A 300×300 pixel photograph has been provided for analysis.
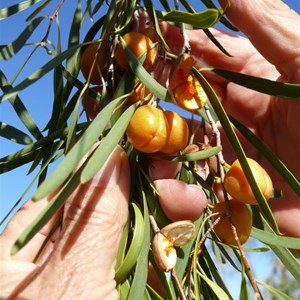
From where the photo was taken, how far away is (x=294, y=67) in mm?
1237

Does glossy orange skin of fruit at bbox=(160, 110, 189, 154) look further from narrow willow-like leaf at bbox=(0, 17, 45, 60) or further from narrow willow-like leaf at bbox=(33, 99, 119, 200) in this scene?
narrow willow-like leaf at bbox=(0, 17, 45, 60)

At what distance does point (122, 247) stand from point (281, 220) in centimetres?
82

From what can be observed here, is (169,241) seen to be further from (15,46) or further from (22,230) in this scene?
(15,46)

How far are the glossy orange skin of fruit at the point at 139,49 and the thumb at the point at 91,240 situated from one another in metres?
0.20

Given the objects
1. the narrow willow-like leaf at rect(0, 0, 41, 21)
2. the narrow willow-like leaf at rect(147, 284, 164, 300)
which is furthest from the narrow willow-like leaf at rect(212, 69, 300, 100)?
the narrow willow-like leaf at rect(0, 0, 41, 21)

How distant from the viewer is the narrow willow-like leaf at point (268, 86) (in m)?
0.80

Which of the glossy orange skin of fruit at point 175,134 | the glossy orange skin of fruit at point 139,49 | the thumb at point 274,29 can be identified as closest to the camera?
the glossy orange skin of fruit at point 175,134

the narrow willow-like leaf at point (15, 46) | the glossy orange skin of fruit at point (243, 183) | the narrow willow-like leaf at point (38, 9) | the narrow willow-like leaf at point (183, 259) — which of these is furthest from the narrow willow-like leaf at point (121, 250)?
the narrow willow-like leaf at point (38, 9)

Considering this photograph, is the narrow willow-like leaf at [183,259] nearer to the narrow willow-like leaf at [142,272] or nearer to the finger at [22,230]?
the narrow willow-like leaf at [142,272]

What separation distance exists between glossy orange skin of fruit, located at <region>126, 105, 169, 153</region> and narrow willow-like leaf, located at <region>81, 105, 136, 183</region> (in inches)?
0.7

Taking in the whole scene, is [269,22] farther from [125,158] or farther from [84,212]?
[84,212]

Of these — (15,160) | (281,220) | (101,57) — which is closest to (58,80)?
(101,57)

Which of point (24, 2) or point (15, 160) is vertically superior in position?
point (24, 2)

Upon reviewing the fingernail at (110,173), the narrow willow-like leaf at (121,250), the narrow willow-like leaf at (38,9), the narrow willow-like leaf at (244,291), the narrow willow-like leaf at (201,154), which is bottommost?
the narrow willow-like leaf at (244,291)
